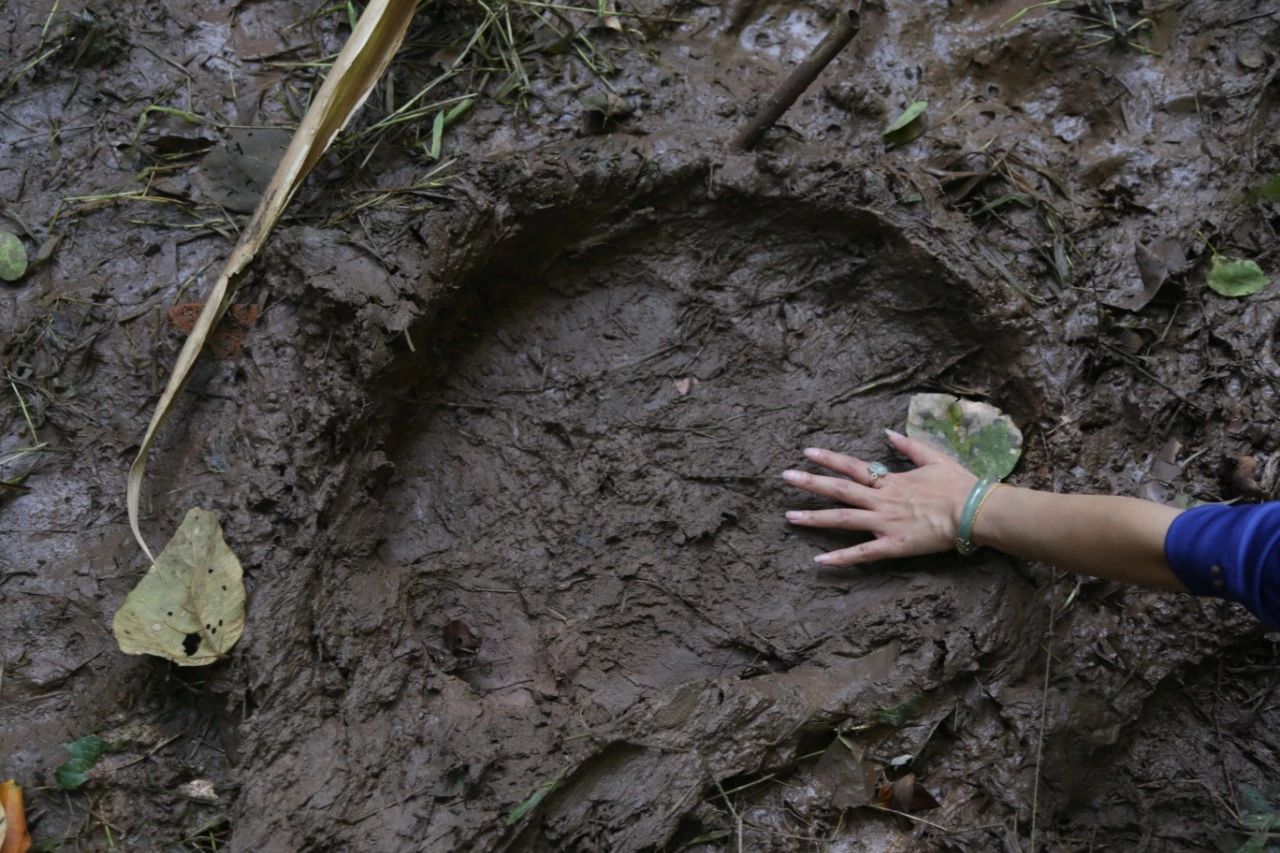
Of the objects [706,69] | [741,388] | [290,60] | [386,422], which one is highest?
[290,60]

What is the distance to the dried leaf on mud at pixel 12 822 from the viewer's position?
1.85 meters

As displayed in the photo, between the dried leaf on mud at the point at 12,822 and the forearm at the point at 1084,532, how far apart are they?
7.03 feet

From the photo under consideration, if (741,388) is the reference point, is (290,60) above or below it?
above

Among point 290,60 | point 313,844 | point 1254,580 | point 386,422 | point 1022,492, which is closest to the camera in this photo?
point 1254,580

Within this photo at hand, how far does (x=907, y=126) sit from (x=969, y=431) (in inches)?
34.9

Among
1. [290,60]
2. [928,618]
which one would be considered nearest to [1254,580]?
[928,618]

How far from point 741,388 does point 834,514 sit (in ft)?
1.61

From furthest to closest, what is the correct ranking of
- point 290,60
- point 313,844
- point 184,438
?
point 290,60, point 184,438, point 313,844

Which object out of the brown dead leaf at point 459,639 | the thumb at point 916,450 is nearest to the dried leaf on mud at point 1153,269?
the thumb at point 916,450

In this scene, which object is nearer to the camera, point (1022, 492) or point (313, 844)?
point (313, 844)

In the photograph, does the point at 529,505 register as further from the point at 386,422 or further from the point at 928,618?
the point at 928,618

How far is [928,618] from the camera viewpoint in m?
2.21

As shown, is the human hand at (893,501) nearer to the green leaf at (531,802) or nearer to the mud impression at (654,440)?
the mud impression at (654,440)

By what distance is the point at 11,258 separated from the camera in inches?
90.0
